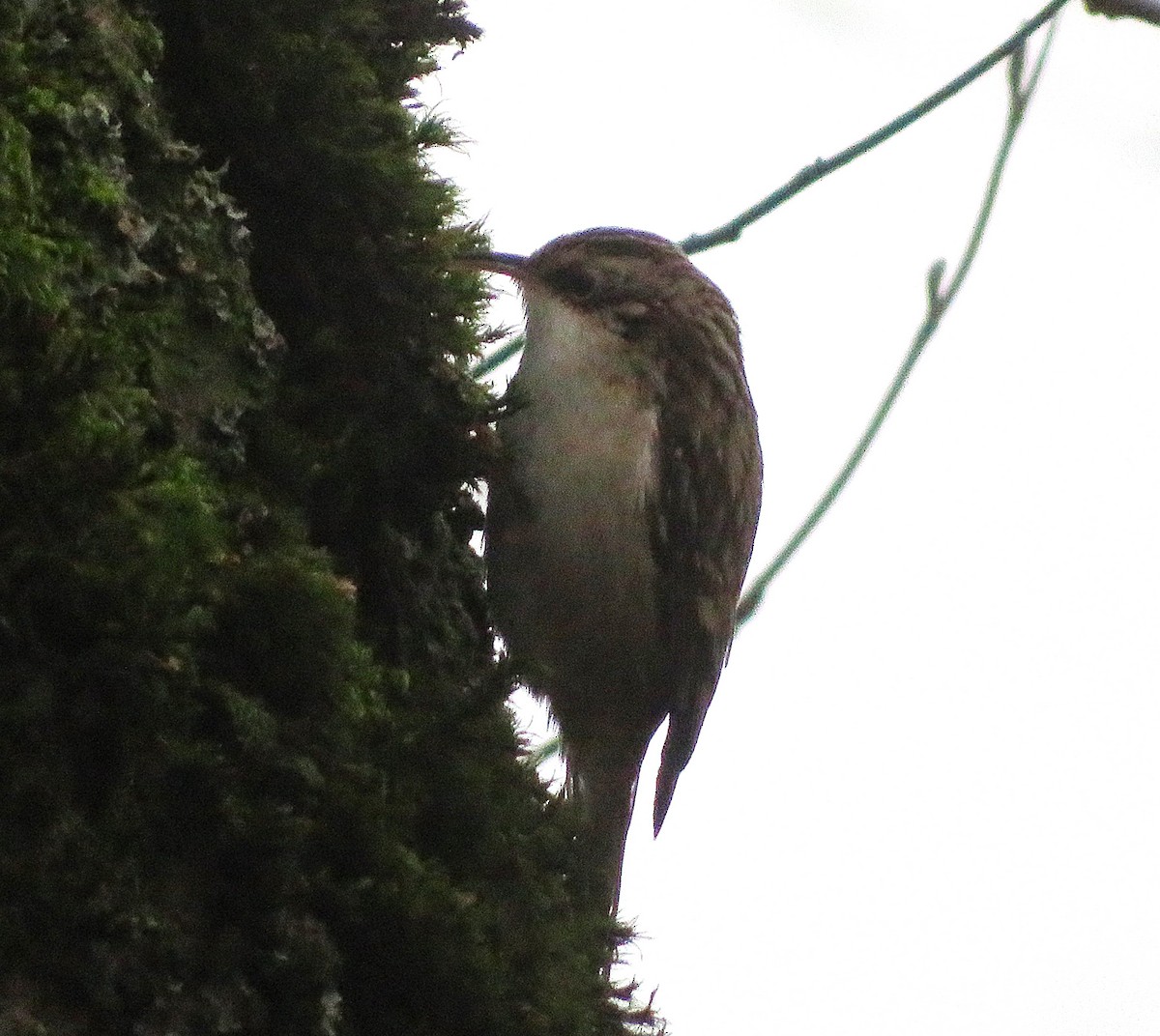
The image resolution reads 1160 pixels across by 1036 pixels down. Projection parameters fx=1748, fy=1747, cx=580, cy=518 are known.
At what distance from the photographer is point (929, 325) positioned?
114 inches

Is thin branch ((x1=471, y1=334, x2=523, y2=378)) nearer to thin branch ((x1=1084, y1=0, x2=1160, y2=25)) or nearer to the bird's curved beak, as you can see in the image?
the bird's curved beak

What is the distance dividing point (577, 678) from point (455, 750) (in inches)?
59.6

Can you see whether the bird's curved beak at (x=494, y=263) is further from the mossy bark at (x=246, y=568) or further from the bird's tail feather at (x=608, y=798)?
the bird's tail feather at (x=608, y=798)

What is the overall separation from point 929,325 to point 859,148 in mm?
331

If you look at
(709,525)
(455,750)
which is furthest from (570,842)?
(709,525)

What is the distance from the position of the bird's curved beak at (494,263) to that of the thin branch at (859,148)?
353 millimetres

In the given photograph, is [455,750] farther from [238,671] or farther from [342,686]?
[238,671]

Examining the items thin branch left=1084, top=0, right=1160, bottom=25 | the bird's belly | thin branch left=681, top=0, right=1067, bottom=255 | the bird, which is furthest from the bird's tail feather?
thin branch left=1084, top=0, right=1160, bottom=25

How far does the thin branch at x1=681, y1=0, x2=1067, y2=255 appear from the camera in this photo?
2701mm

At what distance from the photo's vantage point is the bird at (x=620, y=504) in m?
3.22

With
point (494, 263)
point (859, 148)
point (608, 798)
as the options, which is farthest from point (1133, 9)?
point (608, 798)

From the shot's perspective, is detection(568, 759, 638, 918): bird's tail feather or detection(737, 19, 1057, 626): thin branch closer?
detection(737, 19, 1057, 626): thin branch

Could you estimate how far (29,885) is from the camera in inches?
57.7

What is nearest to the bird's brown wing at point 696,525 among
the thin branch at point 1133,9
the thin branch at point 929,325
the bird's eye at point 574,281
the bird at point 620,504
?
the bird at point 620,504
